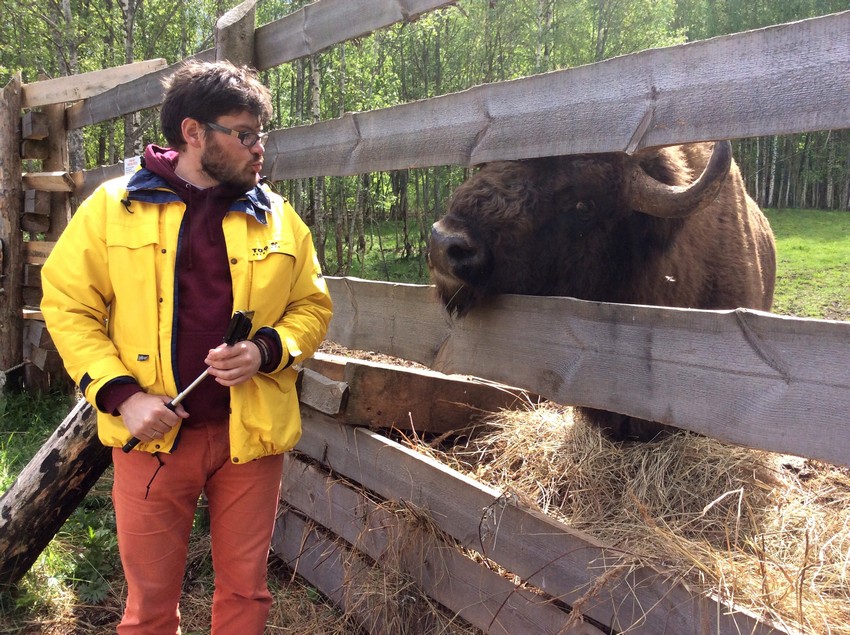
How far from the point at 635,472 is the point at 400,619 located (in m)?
1.38

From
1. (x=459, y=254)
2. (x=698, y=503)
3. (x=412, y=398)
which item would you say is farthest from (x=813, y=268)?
(x=459, y=254)

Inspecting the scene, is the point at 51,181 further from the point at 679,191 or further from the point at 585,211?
the point at 679,191

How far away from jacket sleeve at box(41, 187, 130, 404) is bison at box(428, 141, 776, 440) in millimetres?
1371

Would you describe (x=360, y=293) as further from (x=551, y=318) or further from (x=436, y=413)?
(x=551, y=318)

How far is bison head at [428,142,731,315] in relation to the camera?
114 inches

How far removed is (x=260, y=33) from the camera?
4402 millimetres

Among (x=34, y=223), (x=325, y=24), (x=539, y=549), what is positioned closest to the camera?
(x=539, y=549)

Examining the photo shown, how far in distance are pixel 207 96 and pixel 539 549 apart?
7.13 feet

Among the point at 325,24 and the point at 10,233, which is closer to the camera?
the point at 325,24

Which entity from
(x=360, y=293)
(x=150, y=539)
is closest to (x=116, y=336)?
(x=150, y=539)

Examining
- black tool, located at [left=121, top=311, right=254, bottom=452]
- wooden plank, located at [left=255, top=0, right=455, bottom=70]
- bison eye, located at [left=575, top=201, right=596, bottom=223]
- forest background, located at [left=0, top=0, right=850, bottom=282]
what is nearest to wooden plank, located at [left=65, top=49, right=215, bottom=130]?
wooden plank, located at [left=255, top=0, right=455, bottom=70]

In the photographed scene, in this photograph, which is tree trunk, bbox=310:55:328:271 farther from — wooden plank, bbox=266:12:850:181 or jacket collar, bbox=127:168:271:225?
jacket collar, bbox=127:168:271:225

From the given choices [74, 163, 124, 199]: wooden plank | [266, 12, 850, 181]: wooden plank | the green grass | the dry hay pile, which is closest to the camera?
[266, 12, 850, 181]: wooden plank

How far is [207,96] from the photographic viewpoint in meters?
2.40
